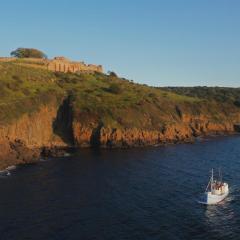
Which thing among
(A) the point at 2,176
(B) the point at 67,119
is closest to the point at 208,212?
(A) the point at 2,176

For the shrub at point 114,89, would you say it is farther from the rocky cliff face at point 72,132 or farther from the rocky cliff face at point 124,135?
the rocky cliff face at point 124,135

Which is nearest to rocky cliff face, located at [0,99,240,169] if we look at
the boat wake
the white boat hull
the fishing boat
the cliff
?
the cliff

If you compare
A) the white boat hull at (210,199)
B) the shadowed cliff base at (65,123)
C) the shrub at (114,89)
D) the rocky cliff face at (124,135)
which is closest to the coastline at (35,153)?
the rocky cliff face at (124,135)

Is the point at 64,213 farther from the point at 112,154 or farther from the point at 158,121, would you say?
the point at 158,121

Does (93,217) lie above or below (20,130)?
below

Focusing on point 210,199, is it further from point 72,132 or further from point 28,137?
point 72,132

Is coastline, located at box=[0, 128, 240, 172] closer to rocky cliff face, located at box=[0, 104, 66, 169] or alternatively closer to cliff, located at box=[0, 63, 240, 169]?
rocky cliff face, located at box=[0, 104, 66, 169]
